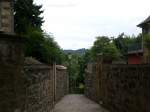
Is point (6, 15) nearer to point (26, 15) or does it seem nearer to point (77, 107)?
point (77, 107)

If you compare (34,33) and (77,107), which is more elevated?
(34,33)

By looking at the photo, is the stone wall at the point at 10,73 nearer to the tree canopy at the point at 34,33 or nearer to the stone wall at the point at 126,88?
the stone wall at the point at 126,88

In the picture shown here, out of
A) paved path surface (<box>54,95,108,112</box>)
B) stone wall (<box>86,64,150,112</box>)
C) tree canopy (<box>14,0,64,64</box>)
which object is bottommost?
paved path surface (<box>54,95,108,112</box>)

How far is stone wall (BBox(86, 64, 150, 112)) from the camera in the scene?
11.1 meters

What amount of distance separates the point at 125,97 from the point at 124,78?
72 centimetres

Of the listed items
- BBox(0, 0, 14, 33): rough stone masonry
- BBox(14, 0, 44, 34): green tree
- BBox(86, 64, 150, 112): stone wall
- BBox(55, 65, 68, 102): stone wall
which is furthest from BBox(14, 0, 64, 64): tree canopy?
BBox(86, 64, 150, 112): stone wall

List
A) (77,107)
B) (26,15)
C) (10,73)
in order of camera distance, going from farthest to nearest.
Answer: (26,15)
(77,107)
(10,73)

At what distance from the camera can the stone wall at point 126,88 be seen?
1112 cm

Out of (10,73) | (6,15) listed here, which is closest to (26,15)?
(6,15)

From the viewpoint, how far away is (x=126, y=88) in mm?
14453

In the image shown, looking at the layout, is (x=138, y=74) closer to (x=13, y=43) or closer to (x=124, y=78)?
(x=124, y=78)

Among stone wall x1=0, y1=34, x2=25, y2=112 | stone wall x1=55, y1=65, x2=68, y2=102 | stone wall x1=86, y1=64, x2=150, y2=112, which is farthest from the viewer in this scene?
stone wall x1=55, y1=65, x2=68, y2=102

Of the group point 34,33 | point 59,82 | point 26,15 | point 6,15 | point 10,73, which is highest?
point 26,15

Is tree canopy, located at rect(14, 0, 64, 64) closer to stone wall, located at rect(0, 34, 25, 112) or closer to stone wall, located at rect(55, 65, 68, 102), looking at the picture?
stone wall, located at rect(55, 65, 68, 102)
